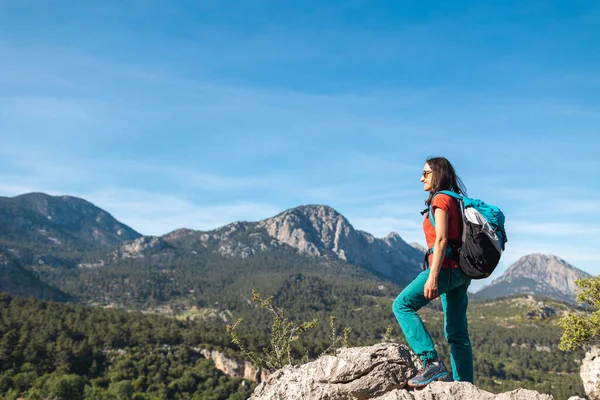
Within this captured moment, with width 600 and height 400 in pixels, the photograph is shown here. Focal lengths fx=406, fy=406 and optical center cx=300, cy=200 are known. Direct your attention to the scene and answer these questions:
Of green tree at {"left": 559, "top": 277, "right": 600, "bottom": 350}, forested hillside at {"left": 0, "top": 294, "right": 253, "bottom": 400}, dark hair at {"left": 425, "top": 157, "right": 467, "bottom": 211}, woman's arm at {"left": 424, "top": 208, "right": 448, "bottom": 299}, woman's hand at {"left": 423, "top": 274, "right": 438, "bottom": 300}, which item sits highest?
dark hair at {"left": 425, "top": 157, "right": 467, "bottom": 211}

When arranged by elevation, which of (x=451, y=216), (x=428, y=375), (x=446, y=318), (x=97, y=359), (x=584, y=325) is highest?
(x=451, y=216)

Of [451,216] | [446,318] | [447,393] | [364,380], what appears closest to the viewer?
[447,393]

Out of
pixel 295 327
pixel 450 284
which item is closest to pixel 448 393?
pixel 450 284

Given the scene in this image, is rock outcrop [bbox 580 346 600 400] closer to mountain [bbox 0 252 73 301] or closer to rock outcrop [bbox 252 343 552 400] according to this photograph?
rock outcrop [bbox 252 343 552 400]

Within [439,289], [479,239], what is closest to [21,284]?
[439,289]

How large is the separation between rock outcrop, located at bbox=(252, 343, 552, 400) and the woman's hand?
2.67 ft

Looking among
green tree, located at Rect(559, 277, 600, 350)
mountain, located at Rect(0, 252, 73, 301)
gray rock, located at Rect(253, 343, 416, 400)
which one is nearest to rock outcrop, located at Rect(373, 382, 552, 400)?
gray rock, located at Rect(253, 343, 416, 400)

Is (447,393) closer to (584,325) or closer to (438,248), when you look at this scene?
(438,248)

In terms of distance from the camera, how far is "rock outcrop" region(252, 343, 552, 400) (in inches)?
166

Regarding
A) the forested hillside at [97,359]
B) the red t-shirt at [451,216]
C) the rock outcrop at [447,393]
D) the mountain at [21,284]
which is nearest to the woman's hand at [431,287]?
the red t-shirt at [451,216]

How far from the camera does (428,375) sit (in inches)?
172

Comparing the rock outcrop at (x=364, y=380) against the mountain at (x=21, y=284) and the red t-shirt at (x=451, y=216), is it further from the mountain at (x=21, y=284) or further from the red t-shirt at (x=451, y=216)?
the mountain at (x=21, y=284)

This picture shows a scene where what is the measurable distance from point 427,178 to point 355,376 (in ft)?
8.14

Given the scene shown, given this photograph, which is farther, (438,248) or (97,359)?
(97,359)
